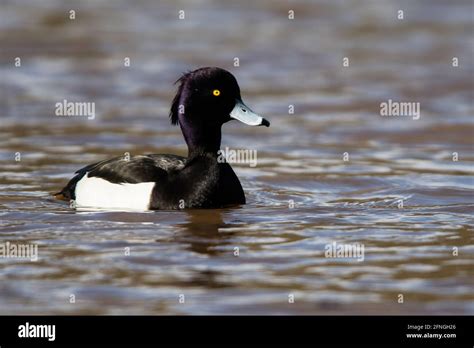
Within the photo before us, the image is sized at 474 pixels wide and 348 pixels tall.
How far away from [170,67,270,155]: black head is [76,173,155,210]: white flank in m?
0.73

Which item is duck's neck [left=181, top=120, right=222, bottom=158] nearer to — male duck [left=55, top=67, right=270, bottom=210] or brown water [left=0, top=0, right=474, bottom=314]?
male duck [left=55, top=67, right=270, bottom=210]

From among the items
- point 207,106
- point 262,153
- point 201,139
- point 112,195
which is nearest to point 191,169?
point 201,139

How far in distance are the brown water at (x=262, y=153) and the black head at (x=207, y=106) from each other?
85 centimetres

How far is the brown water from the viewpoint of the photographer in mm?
9523

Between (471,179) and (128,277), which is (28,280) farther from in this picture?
(471,179)

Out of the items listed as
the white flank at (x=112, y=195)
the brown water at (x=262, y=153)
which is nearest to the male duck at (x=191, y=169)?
the white flank at (x=112, y=195)

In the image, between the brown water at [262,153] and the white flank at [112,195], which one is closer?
the brown water at [262,153]

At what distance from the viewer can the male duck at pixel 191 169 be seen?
1188cm

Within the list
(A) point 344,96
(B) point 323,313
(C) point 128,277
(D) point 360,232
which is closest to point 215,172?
(D) point 360,232

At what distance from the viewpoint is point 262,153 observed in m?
15.1

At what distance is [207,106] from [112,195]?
1.31 m

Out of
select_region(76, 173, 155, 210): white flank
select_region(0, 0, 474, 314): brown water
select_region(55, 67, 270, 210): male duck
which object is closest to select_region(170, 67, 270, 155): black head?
select_region(55, 67, 270, 210): male duck

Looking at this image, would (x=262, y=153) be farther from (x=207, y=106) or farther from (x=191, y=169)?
(x=191, y=169)

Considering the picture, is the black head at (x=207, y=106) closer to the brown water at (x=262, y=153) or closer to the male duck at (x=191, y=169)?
the male duck at (x=191, y=169)
